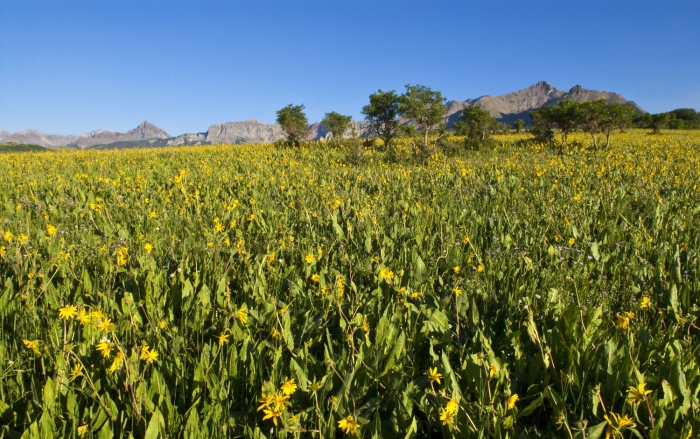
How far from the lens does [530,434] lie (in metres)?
1.64

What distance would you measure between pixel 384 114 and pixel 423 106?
2.18 metres

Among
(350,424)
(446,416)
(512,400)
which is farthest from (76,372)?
(512,400)

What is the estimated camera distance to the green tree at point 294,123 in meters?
23.3

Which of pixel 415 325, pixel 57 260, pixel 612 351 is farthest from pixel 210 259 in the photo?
pixel 612 351

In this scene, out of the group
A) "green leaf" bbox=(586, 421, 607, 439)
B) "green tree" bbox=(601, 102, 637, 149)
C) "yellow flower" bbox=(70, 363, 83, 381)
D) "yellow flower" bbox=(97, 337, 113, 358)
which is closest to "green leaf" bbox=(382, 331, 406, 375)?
"green leaf" bbox=(586, 421, 607, 439)

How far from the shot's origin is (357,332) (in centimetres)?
214

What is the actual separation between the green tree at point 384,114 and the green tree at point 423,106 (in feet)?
2.04

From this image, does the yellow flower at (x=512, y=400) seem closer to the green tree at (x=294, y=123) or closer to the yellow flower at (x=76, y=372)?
the yellow flower at (x=76, y=372)

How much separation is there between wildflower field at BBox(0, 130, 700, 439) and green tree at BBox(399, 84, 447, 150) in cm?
1633

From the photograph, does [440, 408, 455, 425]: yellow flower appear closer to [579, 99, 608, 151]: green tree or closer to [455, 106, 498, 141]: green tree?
[579, 99, 608, 151]: green tree

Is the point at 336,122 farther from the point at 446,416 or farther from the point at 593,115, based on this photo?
the point at 446,416

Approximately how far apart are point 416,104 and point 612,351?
19.6 metres

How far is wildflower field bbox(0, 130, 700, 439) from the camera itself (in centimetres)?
154

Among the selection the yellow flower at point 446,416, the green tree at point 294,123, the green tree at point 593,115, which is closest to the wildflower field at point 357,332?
the yellow flower at point 446,416
